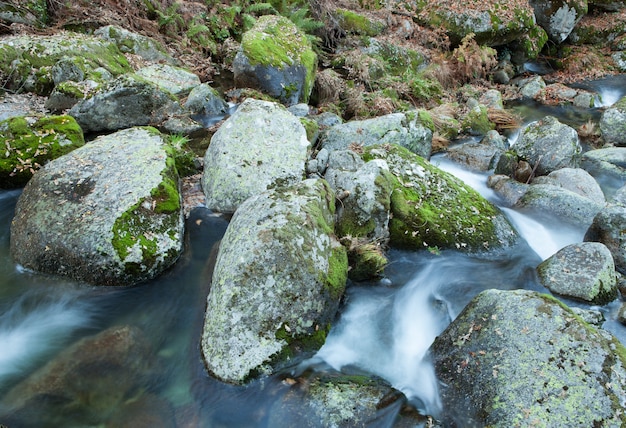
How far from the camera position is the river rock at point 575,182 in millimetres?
7914

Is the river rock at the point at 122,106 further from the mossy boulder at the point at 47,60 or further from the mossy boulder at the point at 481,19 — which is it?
the mossy boulder at the point at 481,19

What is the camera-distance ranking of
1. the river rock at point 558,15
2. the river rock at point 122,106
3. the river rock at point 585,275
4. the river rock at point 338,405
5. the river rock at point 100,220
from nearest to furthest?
1. the river rock at point 338,405
2. the river rock at point 100,220
3. the river rock at point 585,275
4. the river rock at point 122,106
5. the river rock at point 558,15

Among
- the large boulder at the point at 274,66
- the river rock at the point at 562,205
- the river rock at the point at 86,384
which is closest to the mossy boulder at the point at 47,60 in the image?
the large boulder at the point at 274,66

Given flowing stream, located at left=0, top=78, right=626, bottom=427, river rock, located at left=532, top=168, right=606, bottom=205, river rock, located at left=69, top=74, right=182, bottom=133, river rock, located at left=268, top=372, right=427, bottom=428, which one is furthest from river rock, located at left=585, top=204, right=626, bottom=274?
river rock, located at left=69, top=74, right=182, bottom=133

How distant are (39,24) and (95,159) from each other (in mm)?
6977

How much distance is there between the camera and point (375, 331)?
5043 millimetres

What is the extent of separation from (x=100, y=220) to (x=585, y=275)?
20.6ft

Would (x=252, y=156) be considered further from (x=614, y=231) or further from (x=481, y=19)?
(x=481, y=19)

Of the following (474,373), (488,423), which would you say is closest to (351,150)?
(474,373)

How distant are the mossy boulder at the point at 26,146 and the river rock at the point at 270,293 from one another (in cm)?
368

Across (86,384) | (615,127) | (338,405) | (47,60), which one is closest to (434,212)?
(338,405)

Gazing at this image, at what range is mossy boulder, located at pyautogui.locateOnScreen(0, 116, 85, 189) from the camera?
6.18m

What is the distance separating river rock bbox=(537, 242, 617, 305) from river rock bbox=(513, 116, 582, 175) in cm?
371

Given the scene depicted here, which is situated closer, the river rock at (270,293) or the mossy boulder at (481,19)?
the river rock at (270,293)
